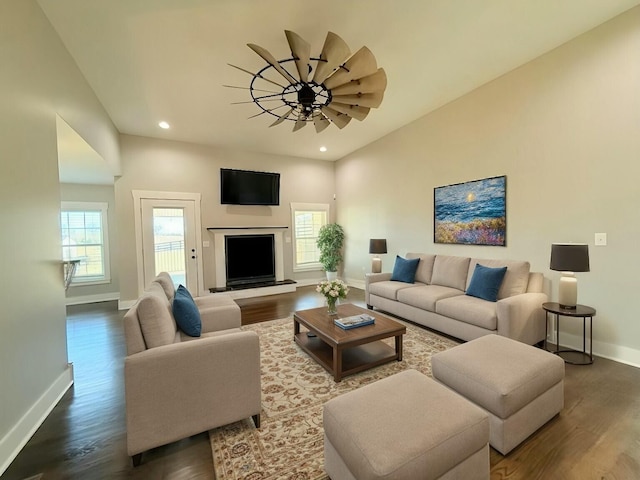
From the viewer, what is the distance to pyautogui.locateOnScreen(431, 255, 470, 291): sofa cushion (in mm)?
3982

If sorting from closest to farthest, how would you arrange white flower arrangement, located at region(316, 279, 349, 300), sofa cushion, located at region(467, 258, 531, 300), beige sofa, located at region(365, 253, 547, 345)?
1. beige sofa, located at region(365, 253, 547, 345)
2. white flower arrangement, located at region(316, 279, 349, 300)
3. sofa cushion, located at region(467, 258, 531, 300)

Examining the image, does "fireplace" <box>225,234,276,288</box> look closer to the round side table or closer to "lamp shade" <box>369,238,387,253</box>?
"lamp shade" <box>369,238,387,253</box>

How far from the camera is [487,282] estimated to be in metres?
3.38

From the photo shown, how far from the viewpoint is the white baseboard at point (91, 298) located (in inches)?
219

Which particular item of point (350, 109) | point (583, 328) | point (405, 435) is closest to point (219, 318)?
point (405, 435)

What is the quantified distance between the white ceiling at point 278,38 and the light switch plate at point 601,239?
7.16 ft

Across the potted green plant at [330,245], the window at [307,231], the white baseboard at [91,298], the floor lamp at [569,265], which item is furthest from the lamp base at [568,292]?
the white baseboard at [91,298]

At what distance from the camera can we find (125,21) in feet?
8.19

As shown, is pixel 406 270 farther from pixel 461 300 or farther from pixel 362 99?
pixel 362 99

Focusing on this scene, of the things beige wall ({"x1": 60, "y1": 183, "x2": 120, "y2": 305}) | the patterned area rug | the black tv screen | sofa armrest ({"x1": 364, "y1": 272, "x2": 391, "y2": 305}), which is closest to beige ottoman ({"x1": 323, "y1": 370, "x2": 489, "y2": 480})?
the patterned area rug

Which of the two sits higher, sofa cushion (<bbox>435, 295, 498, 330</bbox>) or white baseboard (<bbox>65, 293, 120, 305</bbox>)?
sofa cushion (<bbox>435, 295, 498, 330</bbox>)

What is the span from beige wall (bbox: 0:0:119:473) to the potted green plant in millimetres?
5036

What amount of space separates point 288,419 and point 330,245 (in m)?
5.05

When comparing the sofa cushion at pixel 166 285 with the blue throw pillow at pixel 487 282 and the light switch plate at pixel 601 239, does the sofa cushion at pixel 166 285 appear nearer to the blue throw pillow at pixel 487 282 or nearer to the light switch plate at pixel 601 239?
the blue throw pillow at pixel 487 282
